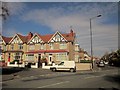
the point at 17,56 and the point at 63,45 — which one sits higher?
the point at 63,45

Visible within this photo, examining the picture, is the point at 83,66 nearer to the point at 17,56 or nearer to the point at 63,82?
the point at 17,56

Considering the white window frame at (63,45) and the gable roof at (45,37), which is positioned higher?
the gable roof at (45,37)

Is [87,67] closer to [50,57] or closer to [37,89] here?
[50,57]

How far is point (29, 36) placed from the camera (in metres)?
67.1

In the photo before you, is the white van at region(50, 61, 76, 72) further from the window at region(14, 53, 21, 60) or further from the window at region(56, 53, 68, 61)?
the window at region(14, 53, 21, 60)

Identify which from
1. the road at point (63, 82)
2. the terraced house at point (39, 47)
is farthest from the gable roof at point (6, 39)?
the road at point (63, 82)

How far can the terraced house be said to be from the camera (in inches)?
2350

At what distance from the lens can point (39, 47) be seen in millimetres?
62969

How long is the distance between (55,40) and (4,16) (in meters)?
31.3

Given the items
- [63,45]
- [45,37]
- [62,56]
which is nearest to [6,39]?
[45,37]

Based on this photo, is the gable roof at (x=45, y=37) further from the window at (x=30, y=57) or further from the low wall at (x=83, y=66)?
the low wall at (x=83, y=66)

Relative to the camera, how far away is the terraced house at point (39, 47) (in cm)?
5969

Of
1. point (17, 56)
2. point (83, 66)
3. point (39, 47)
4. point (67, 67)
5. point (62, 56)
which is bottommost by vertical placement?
point (83, 66)

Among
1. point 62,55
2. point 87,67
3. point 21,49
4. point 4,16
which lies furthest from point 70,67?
point 21,49
